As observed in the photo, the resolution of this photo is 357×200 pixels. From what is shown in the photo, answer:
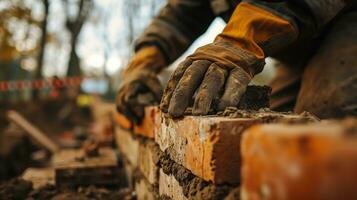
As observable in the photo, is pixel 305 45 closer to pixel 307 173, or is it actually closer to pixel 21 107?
pixel 307 173

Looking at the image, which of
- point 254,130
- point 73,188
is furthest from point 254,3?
point 73,188

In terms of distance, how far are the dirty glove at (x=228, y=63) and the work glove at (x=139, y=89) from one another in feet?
3.13

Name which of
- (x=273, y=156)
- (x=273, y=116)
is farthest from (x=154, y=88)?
(x=273, y=156)

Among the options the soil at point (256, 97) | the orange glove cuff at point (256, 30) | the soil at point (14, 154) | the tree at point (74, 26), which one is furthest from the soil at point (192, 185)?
the tree at point (74, 26)

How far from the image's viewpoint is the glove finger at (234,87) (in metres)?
1.80

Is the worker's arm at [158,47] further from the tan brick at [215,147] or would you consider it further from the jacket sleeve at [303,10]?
the tan brick at [215,147]

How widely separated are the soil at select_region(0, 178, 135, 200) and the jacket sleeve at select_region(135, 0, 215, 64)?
1.19 m

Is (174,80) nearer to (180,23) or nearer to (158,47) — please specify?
(158,47)

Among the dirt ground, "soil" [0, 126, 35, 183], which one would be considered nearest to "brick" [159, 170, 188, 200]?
"soil" [0, 126, 35, 183]

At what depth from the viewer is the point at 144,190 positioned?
2.93 meters

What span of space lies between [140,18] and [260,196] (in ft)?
65.9

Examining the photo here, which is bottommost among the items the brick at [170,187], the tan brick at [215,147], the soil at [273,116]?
the brick at [170,187]

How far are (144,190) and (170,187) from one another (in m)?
0.88

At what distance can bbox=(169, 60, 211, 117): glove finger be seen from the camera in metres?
1.87
